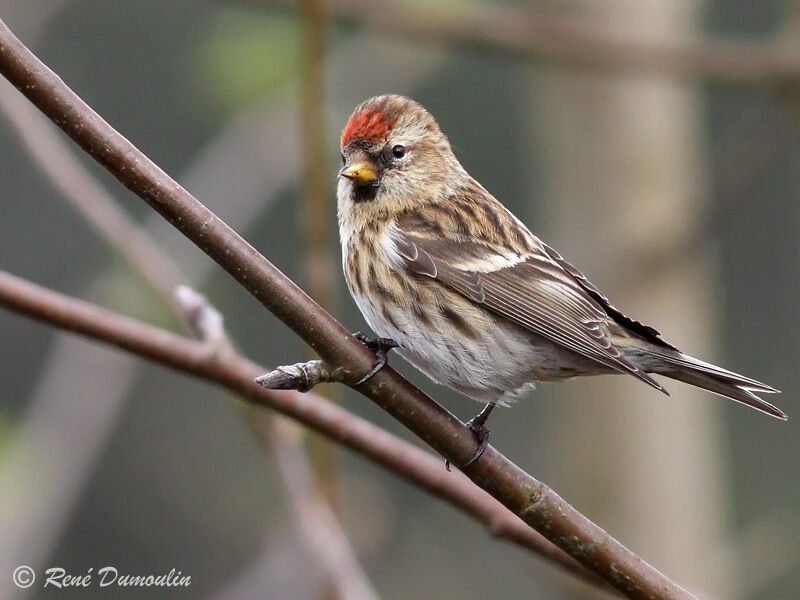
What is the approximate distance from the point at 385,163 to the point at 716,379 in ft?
4.29

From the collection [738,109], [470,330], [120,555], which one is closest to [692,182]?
[470,330]

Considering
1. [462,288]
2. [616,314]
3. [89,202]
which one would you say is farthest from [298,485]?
[616,314]

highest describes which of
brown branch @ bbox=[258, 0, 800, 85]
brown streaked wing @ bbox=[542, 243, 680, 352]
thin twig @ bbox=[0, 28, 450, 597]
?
brown branch @ bbox=[258, 0, 800, 85]

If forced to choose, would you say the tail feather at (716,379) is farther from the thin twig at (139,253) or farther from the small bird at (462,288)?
the thin twig at (139,253)

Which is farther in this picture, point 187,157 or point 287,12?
point 187,157

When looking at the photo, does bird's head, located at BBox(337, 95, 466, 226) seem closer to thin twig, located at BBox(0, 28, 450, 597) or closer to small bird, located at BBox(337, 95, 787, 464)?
small bird, located at BBox(337, 95, 787, 464)

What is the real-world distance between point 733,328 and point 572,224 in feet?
21.7

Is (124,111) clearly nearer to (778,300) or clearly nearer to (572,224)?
(572,224)

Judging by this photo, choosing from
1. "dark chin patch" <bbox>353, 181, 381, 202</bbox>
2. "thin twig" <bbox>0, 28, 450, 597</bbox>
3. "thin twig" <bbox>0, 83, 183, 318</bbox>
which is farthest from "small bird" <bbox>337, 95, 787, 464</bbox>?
"thin twig" <bbox>0, 28, 450, 597</bbox>

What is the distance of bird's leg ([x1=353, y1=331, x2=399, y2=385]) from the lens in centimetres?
272

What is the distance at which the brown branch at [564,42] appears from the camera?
5391 mm

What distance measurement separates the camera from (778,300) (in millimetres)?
12336

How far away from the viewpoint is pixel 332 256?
5.39 metres

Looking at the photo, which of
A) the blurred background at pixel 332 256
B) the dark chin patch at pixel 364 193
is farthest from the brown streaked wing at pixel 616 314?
the blurred background at pixel 332 256
